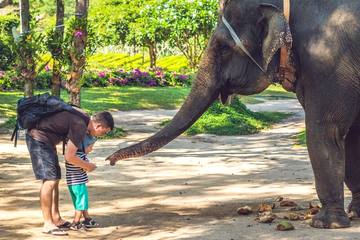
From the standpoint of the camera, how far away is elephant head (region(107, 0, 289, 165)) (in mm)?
7883

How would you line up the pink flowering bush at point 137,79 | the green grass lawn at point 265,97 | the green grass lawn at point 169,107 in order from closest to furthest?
the green grass lawn at point 169,107 < the green grass lawn at point 265,97 < the pink flowering bush at point 137,79

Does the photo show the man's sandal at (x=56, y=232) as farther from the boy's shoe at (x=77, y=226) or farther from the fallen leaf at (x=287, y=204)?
the fallen leaf at (x=287, y=204)

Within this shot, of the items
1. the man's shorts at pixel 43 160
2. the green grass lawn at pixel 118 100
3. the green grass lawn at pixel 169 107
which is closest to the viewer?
the man's shorts at pixel 43 160

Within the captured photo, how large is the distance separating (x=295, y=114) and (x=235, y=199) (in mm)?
16427

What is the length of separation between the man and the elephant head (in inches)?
22.5

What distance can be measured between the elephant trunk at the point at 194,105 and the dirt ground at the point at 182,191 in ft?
3.09

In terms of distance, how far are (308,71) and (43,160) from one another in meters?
2.87

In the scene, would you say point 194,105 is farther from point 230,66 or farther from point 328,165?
point 328,165

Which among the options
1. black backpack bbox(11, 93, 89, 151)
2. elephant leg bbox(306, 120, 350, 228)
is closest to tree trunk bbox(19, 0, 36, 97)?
black backpack bbox(11, 93, 89, 151)

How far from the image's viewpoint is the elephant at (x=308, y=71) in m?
7.68

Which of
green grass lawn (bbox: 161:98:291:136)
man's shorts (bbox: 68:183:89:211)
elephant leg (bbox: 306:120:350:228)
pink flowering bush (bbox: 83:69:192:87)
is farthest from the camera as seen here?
pink flowering bush (bbox: 83:69:192:87)

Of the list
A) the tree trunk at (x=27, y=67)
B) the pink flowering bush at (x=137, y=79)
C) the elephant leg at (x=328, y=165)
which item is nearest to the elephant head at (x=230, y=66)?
the elephant leg at (x=328, y=165)

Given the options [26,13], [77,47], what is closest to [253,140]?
[77,47]

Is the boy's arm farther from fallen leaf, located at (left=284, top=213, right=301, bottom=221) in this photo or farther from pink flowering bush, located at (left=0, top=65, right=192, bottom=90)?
pink flowering bush, located at (left=0, top=65, right=192, bottom=90)
